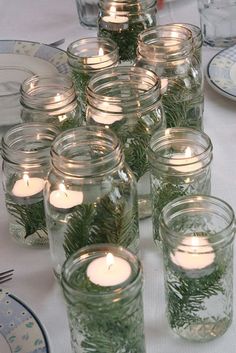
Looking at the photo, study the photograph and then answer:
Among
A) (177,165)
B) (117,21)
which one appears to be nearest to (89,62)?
(117,21)

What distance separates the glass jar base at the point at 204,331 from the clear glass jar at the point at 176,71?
1.05ft

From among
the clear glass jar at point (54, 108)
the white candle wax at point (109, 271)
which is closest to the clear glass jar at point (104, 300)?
the white candle wax at point (109, 271)

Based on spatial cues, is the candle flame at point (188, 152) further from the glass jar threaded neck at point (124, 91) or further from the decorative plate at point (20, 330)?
the decorative plate at point (20, 330)

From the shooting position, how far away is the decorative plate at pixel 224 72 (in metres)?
1.12

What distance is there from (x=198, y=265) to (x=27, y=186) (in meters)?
0.26

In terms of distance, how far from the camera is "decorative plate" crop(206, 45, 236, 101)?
44.3 inches

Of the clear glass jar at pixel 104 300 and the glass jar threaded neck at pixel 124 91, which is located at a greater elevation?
the glass jar threaded neck at pixel 124 91

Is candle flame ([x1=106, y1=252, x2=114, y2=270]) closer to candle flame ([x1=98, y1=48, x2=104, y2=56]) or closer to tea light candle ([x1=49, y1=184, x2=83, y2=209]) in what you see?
tea light candle ([x1=49, y1=184, x2=83, y2=209])

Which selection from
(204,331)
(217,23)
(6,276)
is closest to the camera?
(204,331)

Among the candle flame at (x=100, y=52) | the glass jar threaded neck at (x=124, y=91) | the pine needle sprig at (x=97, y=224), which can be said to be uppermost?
the glass jar threaded neck at (x=124, y=91)

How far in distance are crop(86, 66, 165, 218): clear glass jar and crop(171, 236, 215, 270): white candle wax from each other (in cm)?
20

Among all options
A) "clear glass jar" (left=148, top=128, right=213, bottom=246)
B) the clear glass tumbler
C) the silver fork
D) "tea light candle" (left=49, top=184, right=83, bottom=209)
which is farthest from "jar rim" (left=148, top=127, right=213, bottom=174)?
the clear glass tumbler

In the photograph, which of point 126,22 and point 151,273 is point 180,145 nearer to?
point 151,273

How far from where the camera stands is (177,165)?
2.59 ft
